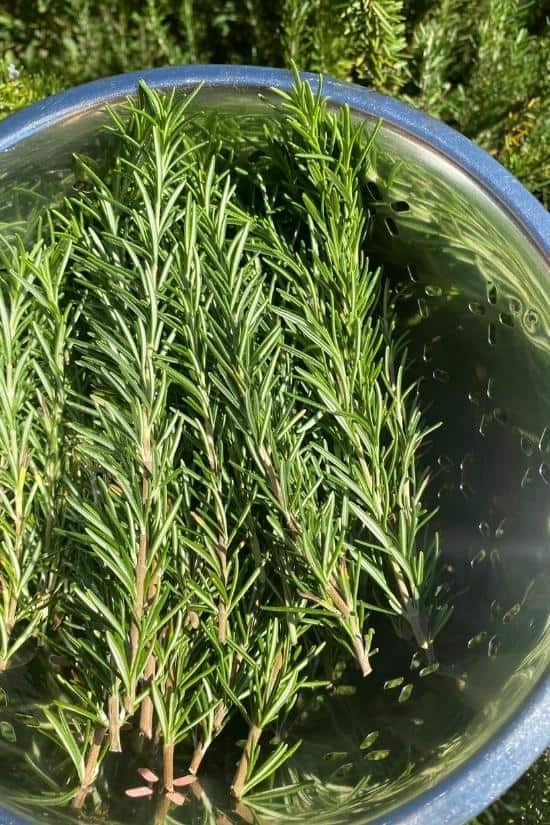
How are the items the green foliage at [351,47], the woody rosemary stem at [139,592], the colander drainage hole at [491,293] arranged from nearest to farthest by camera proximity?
1. the woody rosemary stem at [139,592]
2. the colander drainage hole at [491,293]
3. the green foliage at [351,47]

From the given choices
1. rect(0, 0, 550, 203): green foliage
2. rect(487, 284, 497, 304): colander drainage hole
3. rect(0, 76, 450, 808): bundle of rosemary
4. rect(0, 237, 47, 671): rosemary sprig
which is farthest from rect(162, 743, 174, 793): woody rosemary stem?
rect(0, 0, 550, 203): green foliage

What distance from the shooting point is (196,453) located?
Result: 612 mm

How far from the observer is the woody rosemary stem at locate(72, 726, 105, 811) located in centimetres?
58

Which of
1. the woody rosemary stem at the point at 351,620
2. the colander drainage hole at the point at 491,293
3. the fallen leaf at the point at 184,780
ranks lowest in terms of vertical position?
the fallen leaf at the point at 184,780

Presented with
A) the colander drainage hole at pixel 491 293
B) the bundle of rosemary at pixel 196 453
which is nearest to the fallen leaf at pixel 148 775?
the bundle of rosemary at pixel 196 453

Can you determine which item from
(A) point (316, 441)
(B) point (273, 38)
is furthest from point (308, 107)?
(B) point (273, 38)

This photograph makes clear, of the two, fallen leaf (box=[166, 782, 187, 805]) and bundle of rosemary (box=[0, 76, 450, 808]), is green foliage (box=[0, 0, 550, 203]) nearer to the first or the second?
bundle of rosemary (box=[0, 76, 450, 808])

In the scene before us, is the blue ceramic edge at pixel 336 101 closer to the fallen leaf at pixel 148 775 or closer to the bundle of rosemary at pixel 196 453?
the bundle of rosemary at pixel 196 453

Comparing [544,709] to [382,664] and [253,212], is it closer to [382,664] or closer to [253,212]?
[382,664]

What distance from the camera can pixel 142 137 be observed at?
23.3 inches

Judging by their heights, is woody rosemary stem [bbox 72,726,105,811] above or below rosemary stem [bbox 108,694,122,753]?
below

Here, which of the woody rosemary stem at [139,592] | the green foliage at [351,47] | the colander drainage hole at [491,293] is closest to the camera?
the woody rosemary stem at [139,592]

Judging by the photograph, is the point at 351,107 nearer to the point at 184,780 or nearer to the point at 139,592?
the point at 139,592

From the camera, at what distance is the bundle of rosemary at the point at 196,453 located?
57cm
